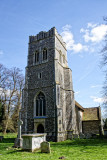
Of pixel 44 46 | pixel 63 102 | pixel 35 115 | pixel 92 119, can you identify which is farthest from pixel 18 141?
pixel 92 119

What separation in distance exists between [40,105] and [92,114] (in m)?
12.1

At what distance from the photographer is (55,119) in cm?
1641

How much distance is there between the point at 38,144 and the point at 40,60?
12.8 meters

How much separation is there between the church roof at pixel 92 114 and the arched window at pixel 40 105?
34.2 ft

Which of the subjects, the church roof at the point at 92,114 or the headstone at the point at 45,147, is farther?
the church roof at the point at 92,114

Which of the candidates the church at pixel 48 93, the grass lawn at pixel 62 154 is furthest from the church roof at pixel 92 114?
the grass lawn at pixel 62 154

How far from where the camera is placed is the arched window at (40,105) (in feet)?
59.0

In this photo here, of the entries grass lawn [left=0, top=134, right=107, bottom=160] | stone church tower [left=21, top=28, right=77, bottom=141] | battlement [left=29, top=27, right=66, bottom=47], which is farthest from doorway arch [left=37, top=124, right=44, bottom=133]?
battlement [left=29, top=27, right=66, bottom=47]

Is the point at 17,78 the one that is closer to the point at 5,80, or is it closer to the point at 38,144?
the point at 5,80

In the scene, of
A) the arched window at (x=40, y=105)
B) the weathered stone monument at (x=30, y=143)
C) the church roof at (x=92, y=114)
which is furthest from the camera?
the church roof at (x=92, y=114)

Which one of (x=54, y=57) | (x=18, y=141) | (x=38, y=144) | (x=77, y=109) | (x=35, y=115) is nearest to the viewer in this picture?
(x=38, y=144)

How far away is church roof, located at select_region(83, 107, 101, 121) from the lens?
25091 millimetres

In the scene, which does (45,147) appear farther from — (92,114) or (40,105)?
(92,114)

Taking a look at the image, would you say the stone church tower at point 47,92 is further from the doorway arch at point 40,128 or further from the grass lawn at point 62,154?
the grass lawn at point 62,154
